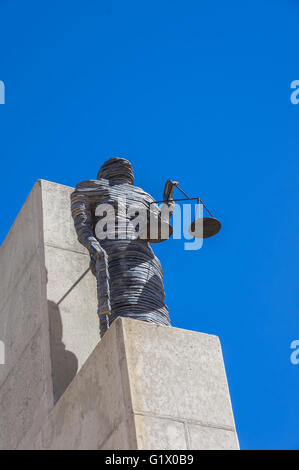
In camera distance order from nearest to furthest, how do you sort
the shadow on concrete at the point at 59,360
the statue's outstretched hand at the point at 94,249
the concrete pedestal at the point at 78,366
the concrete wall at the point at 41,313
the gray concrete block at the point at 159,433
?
1. the gray concrete block at the point at 159,433
2. the concrete pedestal at the point at 78,366
3. the shadow on concrete at the point at 59,360
4. the statue's outstretched hand at the point at 94,249
5. the concrete wall at the point at 41,313

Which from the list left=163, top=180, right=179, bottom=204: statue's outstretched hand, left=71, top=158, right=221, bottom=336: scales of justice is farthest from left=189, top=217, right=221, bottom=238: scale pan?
left=163, top=180, right=179, bottom=204: statue's outstretched hand

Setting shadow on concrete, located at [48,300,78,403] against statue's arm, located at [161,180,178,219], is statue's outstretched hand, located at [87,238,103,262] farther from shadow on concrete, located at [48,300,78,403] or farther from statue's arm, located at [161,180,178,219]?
statue's arm, located at [161,180,178,219]

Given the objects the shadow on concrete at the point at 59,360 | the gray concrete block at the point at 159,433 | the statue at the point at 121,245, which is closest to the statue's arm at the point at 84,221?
the statue at the point at 121,245

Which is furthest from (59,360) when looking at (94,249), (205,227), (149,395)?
(205,227)

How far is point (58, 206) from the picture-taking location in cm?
1080

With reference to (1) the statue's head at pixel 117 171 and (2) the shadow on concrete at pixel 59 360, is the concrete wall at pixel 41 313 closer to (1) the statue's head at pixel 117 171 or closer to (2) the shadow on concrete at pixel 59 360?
(2) the shadow on concrete at pixel 59 360

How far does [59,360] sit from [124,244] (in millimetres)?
1317

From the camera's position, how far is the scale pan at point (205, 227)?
1008 cm

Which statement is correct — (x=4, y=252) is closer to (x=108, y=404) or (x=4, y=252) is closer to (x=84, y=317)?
(x=84, y=317)

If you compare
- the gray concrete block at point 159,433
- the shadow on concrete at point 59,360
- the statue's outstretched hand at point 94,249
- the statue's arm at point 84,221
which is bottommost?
the gray concrete block at point 159,433

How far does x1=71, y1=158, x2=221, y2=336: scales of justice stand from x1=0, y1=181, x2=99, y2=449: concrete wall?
0.65 meters

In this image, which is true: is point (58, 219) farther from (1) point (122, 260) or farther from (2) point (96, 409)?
(2) point (96, 409)

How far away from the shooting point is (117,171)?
10.5 metres
